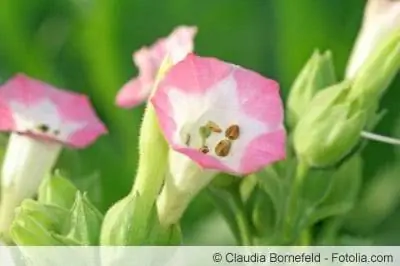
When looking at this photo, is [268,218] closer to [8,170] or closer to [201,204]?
[201,204]

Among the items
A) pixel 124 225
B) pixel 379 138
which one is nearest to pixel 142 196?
pixel 124 225

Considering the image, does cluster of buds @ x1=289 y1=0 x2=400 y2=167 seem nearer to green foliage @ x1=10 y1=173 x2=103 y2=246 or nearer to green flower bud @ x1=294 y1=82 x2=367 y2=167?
green flower bud @ x1=294 y1=82 x2=367 y2=167

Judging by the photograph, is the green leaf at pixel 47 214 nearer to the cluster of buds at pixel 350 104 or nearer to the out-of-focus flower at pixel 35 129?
the out-of-focus flower at pixel 35 129

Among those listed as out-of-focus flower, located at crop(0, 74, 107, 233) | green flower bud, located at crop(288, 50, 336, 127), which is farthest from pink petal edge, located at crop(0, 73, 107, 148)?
green flower bud, located at crop(288, 50, 336, 127)

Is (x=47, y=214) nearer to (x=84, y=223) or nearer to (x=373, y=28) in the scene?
(x=84, y=223)

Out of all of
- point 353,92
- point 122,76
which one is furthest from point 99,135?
point 353,92

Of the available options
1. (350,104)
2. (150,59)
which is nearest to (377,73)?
(350,104)
